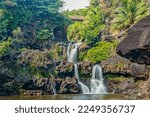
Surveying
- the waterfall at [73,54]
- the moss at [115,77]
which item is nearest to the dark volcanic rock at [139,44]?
the moss at [115,77]

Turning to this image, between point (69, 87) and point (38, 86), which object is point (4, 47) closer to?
point (38, 86)

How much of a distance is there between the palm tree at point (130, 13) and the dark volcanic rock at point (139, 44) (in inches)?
518

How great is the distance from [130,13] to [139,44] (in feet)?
48.5

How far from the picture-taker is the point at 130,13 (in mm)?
33375

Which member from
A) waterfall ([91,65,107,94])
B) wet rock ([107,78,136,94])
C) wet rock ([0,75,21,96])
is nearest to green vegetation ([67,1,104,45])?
waterfall ([91,65,107,94])

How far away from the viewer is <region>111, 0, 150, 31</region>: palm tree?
33.0 metres

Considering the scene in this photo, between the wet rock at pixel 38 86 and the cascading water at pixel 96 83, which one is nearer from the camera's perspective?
the wet rock at pixel 38 86

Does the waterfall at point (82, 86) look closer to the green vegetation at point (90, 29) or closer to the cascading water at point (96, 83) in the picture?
the cascading water at point (96, 83)

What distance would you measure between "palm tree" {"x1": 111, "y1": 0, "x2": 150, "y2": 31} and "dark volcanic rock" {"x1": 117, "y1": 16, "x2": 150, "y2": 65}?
13.2 meters

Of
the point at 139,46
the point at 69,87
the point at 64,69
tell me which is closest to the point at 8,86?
the point at 69,87

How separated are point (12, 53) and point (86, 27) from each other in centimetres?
1085

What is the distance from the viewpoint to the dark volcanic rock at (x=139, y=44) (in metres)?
18.9

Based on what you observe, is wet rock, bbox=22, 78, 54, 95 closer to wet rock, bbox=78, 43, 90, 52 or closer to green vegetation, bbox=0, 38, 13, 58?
green vegetation, bbox=0, 38, 13, 58

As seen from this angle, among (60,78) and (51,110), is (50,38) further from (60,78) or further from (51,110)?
(51,110)
